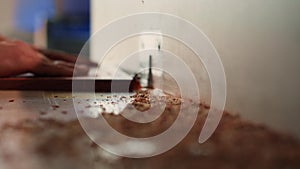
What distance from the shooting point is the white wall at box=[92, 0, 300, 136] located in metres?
0.38

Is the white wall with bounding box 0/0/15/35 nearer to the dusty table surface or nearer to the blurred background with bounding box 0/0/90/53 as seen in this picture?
the blurred background with bounding box 0/0/90/53

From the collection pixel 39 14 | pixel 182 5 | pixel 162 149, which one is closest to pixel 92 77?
pixel 182 5

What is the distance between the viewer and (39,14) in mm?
2021

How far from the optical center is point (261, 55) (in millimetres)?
420

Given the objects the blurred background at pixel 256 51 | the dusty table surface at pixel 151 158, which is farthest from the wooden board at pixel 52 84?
the dusty table surface at pixel 151 158

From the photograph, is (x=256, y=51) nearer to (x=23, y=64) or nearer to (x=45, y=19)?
(x=23, y=64)

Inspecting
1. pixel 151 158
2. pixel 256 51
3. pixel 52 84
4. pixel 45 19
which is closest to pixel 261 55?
pixel 256 51

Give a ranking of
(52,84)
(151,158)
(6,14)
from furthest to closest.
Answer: (6,14)
(52,84)
(151,158)

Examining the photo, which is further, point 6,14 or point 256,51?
point 6,14

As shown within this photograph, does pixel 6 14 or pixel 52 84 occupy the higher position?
pixel 6 14

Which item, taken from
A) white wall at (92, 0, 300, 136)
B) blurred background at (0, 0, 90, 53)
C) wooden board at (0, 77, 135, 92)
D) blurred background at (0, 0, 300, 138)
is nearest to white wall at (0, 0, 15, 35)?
blurred background at (0, 0, 90, 53)

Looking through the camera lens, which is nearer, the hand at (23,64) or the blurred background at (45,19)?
the hand at (23,64)

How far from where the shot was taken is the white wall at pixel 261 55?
1.24 ft

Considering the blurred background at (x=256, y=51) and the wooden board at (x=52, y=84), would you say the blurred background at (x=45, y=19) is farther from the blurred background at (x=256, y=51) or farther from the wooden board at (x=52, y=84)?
the blurred background at (x=256, y=51)
